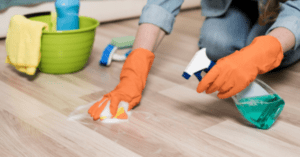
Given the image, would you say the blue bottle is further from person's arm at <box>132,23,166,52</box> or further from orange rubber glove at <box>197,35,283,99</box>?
orange rubber glove at <box>197,35,283,99</box>

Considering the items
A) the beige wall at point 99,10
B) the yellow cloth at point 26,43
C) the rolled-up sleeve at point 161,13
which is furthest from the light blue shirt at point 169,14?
the beige wall at point 99,10

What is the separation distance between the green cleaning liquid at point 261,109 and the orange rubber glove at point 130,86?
289 millimetres

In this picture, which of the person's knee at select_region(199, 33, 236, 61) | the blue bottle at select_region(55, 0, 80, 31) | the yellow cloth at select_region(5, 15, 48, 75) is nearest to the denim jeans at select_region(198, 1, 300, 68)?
the person's knee at select_region(199, 33, 236, 61)

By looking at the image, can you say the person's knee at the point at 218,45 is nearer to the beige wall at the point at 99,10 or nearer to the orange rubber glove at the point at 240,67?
the orange rubber glove at the point at 240,67

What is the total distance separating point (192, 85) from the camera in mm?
1053

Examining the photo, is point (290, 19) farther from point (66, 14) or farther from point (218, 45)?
point (66, 14)

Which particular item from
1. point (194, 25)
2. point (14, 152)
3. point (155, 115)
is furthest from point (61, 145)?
point (194, 25)

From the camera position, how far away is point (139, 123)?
79cm

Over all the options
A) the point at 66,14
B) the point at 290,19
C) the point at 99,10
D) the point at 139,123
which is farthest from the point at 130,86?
the point at 99,10

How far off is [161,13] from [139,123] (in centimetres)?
36

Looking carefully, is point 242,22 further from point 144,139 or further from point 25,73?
point 25,73

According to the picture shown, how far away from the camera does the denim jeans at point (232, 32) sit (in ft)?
3.87

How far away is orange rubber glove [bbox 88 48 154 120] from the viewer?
0.79m

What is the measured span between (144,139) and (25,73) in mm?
563
